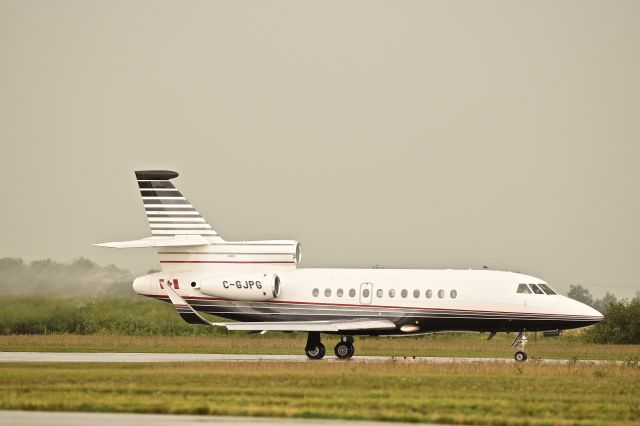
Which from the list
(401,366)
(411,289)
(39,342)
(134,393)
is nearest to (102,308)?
(39,342)

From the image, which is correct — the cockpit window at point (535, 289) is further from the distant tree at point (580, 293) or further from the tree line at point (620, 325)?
the distant tree at point (580, 293)

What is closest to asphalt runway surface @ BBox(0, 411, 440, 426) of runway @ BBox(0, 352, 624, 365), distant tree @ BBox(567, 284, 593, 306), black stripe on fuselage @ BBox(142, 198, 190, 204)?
runway @ BBox(0, 352, 624, 365)

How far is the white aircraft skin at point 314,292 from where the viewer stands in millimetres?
38281

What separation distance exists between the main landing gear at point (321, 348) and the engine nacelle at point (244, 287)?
2111mm

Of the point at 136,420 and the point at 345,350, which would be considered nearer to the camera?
the point at 136,420

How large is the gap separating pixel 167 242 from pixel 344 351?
8.18 m

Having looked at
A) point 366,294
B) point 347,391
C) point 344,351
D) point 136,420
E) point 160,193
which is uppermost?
point 160,193

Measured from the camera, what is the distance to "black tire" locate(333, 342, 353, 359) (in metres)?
39.5

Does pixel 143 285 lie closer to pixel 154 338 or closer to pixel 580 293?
pixel 154 338

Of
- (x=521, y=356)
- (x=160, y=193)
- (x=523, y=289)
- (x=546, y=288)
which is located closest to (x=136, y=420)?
(x=521, y=356)

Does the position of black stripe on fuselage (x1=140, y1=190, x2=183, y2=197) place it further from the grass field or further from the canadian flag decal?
the grass field

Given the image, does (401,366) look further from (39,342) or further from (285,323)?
(39,342)

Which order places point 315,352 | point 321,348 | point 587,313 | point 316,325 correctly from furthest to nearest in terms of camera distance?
point 321,348
point 315,352
point 316,325
point 587,313

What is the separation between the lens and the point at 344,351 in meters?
39.5
